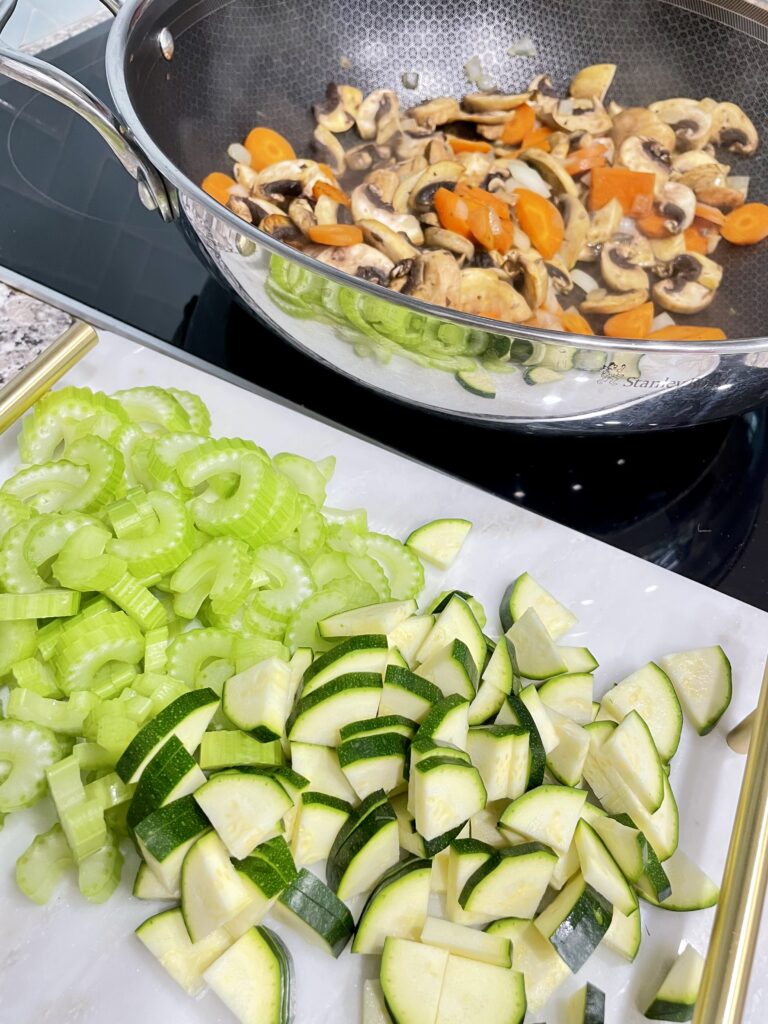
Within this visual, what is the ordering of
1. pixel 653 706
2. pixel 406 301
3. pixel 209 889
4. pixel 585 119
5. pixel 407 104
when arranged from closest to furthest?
1. pixel 209 889
2. pixel 406 301
3. pixel 653 706
4. pixel 585 119
5. pixel 407 104

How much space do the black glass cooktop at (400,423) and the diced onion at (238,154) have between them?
0.70ft

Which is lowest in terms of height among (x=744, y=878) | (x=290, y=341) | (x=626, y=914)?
(x=626, y=914)

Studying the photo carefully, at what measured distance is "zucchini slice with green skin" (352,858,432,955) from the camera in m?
1.00

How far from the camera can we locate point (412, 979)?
0.97 m

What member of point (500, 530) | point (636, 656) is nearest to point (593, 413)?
point (500, 530)

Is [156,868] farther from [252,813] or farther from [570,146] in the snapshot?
[570,146]

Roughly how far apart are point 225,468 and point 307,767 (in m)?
0.43

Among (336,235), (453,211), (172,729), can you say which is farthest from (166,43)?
(172,729)

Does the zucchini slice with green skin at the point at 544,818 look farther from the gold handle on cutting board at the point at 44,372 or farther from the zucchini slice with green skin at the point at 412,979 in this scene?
the gold handle on cutting board at the point at 44,372

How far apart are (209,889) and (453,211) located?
113cm

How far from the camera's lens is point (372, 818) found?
105 centimetres

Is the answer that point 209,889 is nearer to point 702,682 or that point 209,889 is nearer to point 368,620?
point 368,620

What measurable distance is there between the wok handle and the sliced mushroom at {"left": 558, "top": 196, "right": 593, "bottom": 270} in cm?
71

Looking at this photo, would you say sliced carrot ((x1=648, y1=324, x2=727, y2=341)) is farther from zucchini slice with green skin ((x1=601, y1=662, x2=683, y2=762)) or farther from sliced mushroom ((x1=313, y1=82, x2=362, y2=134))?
sliced mushroom ((x1=313, y1=82, x2=362, y2=134))
